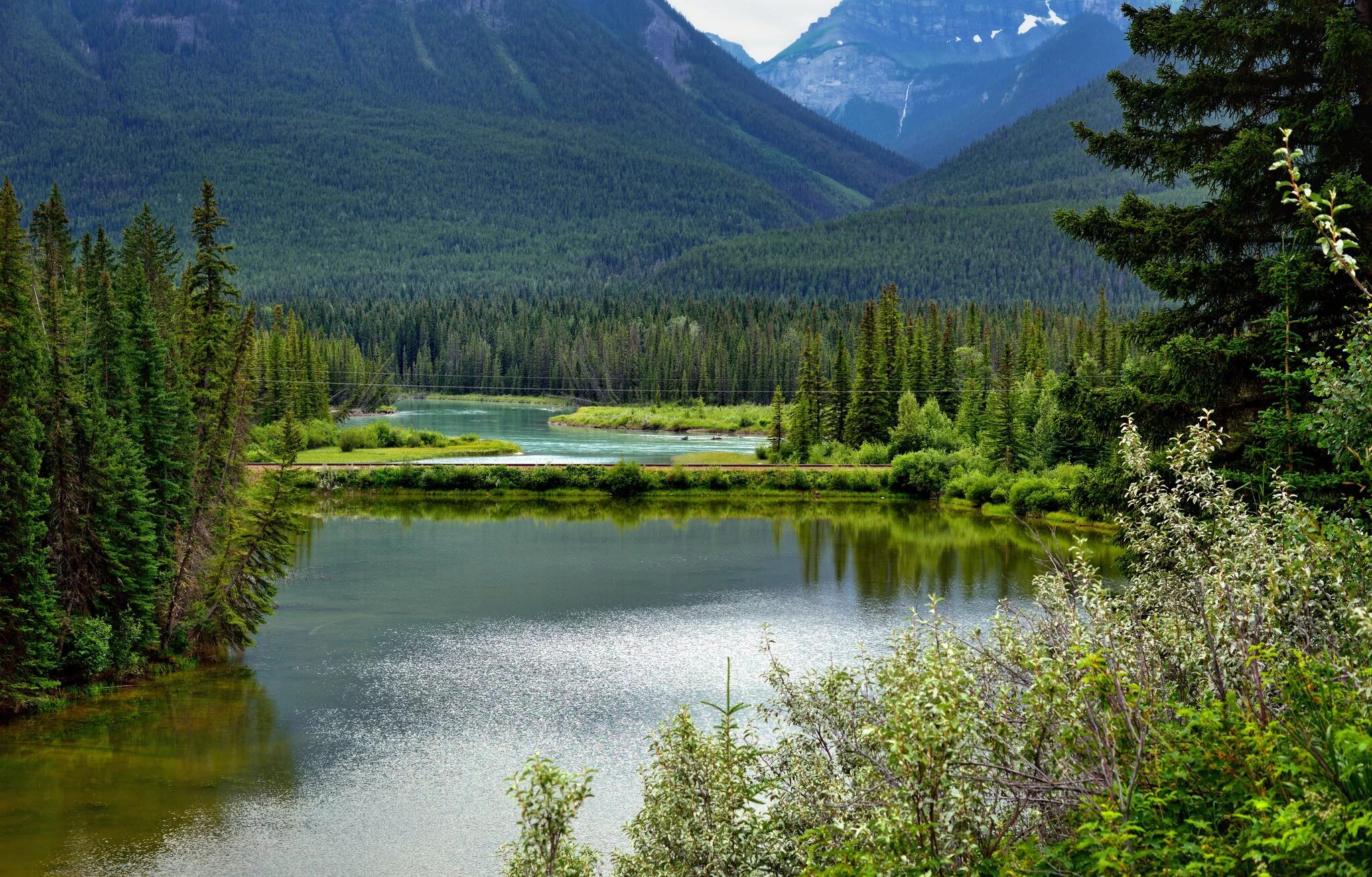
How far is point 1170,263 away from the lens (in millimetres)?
15156

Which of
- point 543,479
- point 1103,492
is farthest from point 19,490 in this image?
point 543,479

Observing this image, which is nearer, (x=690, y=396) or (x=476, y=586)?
(x=476, y=586)

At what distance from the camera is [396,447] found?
92.5 m

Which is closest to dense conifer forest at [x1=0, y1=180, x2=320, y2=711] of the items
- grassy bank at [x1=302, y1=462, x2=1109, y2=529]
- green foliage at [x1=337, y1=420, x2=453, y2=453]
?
grassy bank at [x1=302, y1=462, x2=1109, y2=529]

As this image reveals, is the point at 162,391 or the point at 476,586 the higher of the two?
the point at 162,391

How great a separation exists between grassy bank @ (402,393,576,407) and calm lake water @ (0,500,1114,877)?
12172cm

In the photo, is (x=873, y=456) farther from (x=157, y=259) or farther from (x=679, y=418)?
(x=679, y=418)

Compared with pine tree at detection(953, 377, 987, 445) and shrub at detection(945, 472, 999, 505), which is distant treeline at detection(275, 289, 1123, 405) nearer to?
pine tree at detection(953, 377, 987, 445)

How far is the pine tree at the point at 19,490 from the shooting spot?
25.5 meters

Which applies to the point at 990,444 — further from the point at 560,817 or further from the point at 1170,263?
the point at 560,817

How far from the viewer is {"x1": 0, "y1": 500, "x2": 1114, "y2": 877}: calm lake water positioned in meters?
20.5

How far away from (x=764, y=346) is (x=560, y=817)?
475 ft

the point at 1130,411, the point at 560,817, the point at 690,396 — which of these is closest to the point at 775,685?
the point at 560,817

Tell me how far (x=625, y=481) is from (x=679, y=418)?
60325 millimetres
